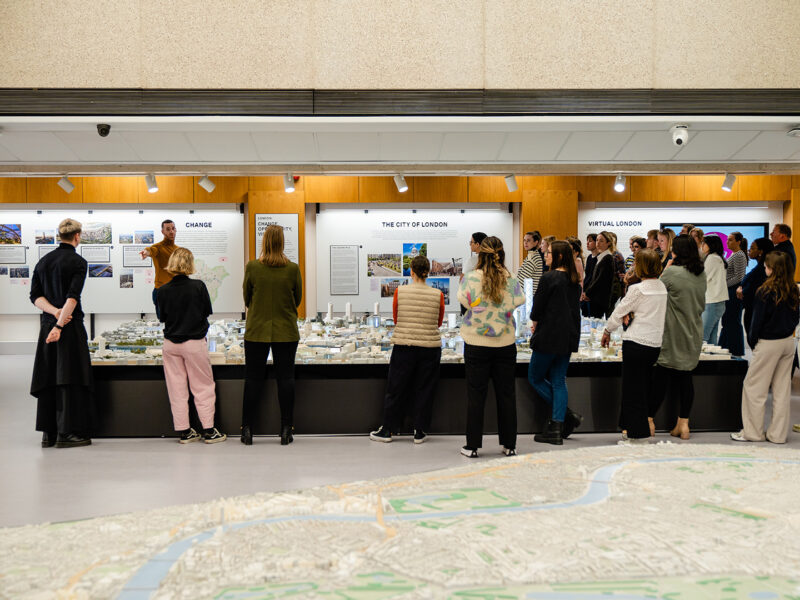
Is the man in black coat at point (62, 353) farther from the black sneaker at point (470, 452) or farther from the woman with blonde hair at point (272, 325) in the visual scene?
the black sneaker at point (470, 452)

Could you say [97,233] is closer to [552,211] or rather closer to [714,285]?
[552,211]

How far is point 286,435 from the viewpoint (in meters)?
5.98

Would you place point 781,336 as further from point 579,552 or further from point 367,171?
point 367,171

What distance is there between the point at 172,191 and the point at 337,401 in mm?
7155

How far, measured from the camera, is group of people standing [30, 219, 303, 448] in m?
5.86

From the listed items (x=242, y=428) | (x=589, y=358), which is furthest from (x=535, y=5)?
(x=242, y=428)

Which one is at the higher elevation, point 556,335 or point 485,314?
point 485,314

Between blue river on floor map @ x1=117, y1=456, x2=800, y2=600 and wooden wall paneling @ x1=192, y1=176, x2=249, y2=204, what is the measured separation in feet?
33.6

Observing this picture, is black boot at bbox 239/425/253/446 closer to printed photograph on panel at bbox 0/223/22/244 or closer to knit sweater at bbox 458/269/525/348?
knit sweater at bbox 458/269/525/348

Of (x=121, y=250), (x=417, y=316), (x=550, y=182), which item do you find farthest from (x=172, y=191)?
(x=417, y=316)

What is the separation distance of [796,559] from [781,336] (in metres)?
4.54

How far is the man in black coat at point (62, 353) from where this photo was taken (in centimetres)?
584

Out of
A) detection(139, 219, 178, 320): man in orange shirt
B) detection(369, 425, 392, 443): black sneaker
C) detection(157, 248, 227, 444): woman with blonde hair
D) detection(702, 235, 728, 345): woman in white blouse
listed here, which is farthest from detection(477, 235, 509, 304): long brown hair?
detection(702, 235, 728, 345): woman in white blouse

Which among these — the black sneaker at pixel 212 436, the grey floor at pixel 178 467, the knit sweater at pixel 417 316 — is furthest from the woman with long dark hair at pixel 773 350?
the black sneaker at pixel 212 436
